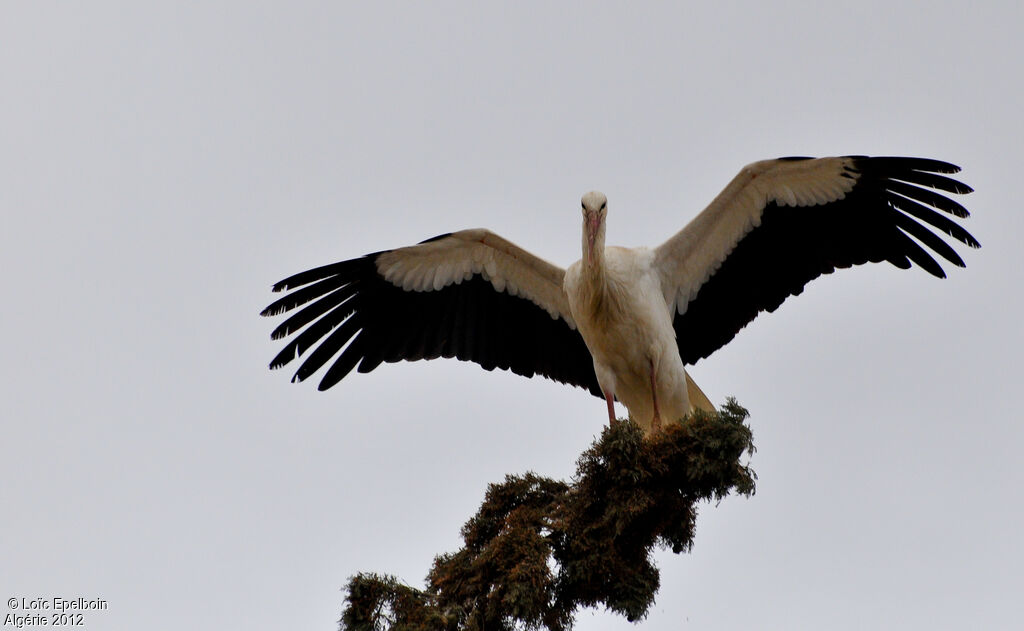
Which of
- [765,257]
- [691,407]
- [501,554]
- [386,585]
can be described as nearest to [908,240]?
[765,257]

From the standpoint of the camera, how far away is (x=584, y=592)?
19.2 feet

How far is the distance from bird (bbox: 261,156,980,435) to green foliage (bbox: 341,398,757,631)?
5.46 feet

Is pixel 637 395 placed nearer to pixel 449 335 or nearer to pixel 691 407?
pixel 691 407

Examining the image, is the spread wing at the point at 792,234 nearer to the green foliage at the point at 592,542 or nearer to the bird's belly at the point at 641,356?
the bird's belly at the point at 641,356

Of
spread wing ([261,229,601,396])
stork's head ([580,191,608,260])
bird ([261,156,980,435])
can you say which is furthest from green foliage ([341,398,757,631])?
spread wing ([261,229,601,396])

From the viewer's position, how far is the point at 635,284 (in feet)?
27.2

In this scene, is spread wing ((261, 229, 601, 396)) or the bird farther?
spread wing ((261, 229, 601, 396))

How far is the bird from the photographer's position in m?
8.23

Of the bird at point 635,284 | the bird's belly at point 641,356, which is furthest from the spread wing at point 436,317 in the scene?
the bird's belly at point 641,356

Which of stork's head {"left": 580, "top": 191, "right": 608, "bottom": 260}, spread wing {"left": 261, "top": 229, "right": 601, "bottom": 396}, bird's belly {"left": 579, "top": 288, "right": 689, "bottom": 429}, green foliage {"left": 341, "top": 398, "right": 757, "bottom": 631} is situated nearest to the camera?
green foliage {"left": 341, "top": 398, "right": 757, "bottom": 631}

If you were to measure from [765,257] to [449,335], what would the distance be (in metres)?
2.82

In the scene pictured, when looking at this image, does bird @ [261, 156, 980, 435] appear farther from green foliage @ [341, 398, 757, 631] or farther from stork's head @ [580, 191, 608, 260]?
green foliage @ [341, 398, 757, 631]

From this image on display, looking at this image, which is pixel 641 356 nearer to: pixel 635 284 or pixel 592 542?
pixel 635 284

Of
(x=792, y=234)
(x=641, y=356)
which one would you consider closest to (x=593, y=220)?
(x=641, y=356)
